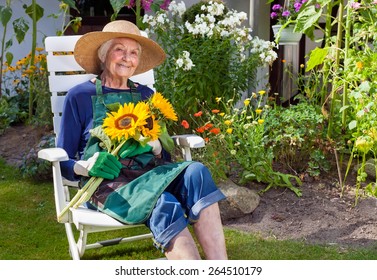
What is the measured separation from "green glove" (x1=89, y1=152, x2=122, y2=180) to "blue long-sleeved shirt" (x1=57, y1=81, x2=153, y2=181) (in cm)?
23

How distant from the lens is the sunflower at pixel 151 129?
313 cm

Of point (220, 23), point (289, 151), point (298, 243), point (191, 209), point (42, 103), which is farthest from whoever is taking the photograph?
point (42, 103)

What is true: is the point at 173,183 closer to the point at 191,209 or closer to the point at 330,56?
the point at 191,209

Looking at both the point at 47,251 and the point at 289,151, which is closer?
the point at 47,251

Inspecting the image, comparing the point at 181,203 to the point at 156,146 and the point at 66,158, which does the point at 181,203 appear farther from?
the point at 66,158

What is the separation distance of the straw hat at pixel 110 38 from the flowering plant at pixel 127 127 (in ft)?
1.23

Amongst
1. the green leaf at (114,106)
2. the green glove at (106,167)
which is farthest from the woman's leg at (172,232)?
the green leaf at (114,106)

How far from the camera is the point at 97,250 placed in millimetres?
3912

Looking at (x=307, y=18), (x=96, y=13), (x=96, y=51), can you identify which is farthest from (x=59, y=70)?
(x=96, y=13)

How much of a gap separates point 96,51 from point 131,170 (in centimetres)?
A: 72

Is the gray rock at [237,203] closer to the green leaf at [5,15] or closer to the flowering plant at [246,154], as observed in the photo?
the flowering plant at [246,154]

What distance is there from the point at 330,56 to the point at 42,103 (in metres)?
2.42

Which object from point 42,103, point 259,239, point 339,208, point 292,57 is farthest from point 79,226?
point 292,57

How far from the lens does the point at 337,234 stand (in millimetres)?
3967
